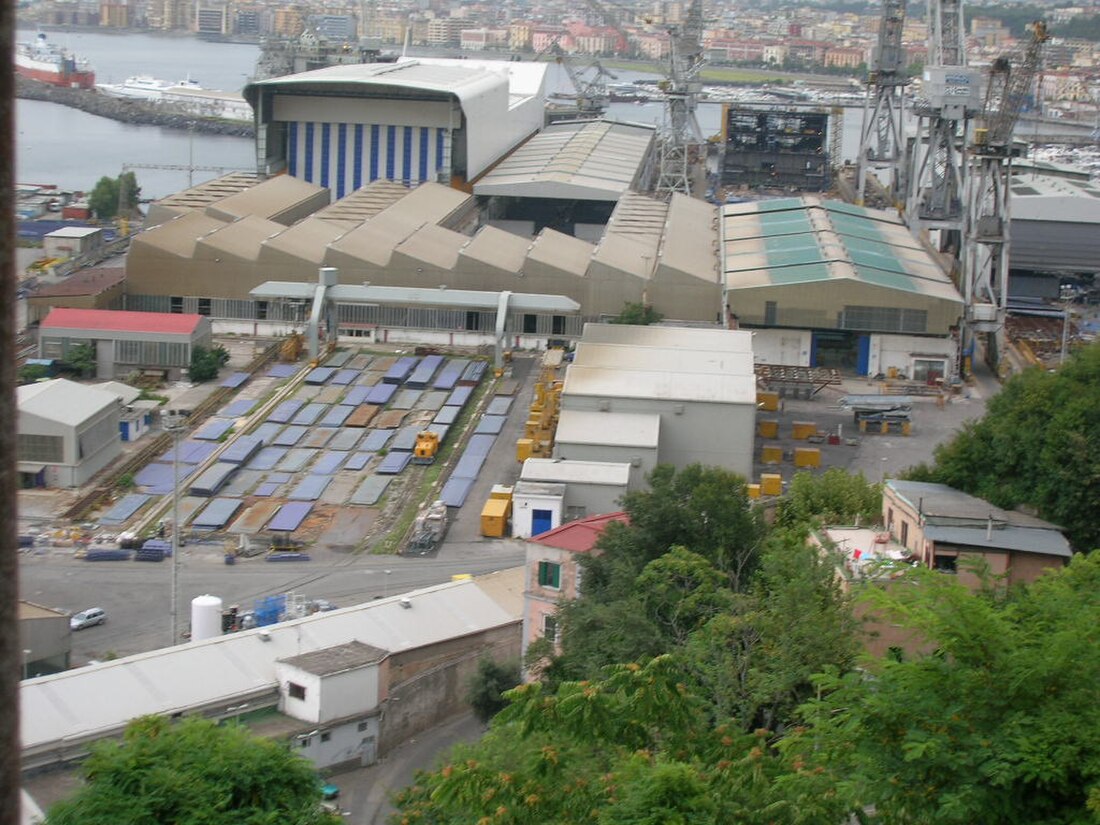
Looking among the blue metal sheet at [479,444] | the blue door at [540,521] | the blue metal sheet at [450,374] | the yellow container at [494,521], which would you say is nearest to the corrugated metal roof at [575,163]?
the blue metal sheet at [450,374]

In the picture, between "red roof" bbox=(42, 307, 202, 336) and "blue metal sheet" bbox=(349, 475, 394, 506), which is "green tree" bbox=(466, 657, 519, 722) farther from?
"red roof" bbox=(42, 307, 202, 336)

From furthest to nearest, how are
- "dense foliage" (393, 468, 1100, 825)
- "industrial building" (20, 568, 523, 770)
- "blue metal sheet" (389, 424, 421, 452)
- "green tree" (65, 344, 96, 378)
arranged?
"green tree" (65, 344, 96, 378) < "blue metal sheet" (389, 424, 421, 452) < "industrial building" (20, 568, 523, 770) < "dense foliage" (393, 468, 1100, 825)

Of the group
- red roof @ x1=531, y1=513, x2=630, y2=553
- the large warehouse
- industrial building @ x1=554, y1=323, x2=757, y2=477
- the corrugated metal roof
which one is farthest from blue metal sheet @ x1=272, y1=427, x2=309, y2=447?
the large warehouse

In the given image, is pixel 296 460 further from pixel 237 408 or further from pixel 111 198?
pixel 111 198

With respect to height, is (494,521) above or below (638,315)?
below

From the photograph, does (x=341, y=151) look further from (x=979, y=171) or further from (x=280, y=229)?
(x=979, y=171)

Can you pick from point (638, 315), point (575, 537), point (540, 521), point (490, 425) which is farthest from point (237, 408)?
point (575, 537)

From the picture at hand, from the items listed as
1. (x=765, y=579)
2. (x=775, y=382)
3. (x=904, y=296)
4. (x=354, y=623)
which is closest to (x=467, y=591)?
(x=354, y=623)
